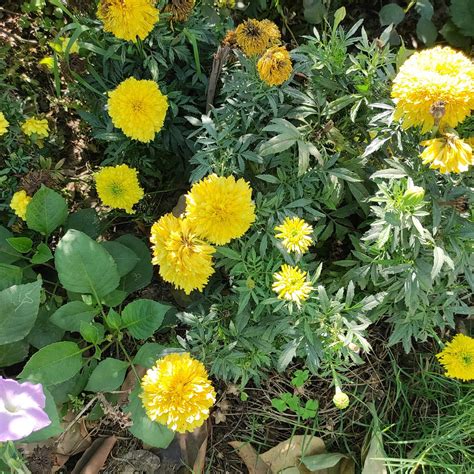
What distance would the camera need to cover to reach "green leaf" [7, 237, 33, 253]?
2.02m

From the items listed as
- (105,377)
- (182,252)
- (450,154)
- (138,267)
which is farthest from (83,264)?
(450,154)

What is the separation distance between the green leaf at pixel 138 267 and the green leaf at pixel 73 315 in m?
0.21

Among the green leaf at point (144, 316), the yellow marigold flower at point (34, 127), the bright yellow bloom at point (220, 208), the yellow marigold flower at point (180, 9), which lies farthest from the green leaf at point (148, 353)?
the yellow marigold flower at point (180, 9)

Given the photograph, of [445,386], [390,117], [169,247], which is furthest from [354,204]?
[445,386]

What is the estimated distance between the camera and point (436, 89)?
132cm

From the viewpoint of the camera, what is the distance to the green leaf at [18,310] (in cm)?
189

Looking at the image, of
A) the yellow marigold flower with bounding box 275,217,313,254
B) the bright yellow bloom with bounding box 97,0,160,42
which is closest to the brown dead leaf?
the yellow marigold flower with bounding box 275,217,313,254

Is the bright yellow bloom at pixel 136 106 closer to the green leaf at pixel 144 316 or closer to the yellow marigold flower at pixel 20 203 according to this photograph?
the yellow marigold flower at pixel 20 203

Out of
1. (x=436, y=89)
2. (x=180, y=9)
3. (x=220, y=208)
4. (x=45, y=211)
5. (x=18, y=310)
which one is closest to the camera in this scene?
(x=436, y=89)

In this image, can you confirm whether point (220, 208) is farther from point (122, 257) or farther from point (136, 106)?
point (122, 257)

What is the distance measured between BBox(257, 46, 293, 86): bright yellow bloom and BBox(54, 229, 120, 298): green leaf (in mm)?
851

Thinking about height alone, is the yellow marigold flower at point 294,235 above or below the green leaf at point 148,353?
above

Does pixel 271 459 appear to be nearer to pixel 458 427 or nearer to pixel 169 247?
pixel 458 427

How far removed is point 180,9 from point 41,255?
3.31ft
